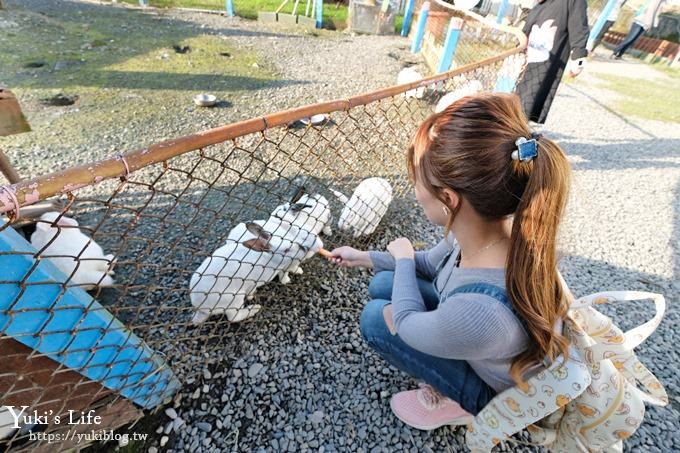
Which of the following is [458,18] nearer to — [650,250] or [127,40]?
[650,250]

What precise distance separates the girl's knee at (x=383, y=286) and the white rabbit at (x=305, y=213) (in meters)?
0.68

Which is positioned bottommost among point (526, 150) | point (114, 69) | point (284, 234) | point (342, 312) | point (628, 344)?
point (342, 312)

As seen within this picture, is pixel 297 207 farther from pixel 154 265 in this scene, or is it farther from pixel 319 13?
pixel 319 13

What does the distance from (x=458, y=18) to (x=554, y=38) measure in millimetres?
2777

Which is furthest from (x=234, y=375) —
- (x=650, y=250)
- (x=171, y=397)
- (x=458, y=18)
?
(x=458, y=18)

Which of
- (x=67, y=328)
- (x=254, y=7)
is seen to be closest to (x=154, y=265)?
(x=67, y=328)

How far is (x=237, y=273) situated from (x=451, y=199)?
145 cm

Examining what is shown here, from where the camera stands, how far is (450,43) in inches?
242

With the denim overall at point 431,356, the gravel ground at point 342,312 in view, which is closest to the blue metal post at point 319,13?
the gravel ground at point 342,312

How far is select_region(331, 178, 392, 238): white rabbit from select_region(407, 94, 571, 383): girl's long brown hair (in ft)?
5.94

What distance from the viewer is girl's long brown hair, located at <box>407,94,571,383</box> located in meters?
1.06

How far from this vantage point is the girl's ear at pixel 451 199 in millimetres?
1165

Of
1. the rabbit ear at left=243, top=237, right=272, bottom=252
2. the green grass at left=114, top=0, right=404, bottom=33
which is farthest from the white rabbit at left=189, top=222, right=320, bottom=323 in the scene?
the green grass at left=114, top=0, right=404, bottom=33

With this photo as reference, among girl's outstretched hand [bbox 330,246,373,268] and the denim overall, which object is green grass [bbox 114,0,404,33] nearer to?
girl's outstretched hand [bbox 330,246,373,268]
